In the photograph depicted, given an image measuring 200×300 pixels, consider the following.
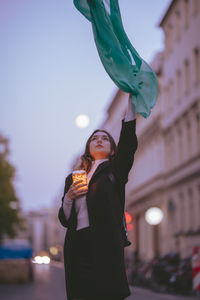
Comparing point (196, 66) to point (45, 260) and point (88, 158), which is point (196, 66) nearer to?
point (88, 158)

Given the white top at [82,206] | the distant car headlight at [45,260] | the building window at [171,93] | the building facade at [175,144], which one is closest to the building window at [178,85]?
the building facade at [175,144]

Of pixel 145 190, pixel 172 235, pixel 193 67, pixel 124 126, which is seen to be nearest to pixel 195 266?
pixel 124 126

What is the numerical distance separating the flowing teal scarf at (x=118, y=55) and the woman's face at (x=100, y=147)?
0.41 meters

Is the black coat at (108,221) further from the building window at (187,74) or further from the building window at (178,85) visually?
the building window at (178,85)

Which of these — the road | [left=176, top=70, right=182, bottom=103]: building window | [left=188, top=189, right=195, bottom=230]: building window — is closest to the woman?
the road

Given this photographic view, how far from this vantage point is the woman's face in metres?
4.93

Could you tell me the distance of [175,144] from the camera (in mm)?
41781

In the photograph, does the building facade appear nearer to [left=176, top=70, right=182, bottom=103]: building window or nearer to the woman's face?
[left=176, top=70, right=182, bottom=103]: building window

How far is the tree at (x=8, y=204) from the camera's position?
47.3 metres

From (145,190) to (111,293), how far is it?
1836 inches

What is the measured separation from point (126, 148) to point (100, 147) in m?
0.38

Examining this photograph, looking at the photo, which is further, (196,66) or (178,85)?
(178,85)

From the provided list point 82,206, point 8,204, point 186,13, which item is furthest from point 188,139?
point 82,206

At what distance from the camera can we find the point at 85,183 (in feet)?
15.0
